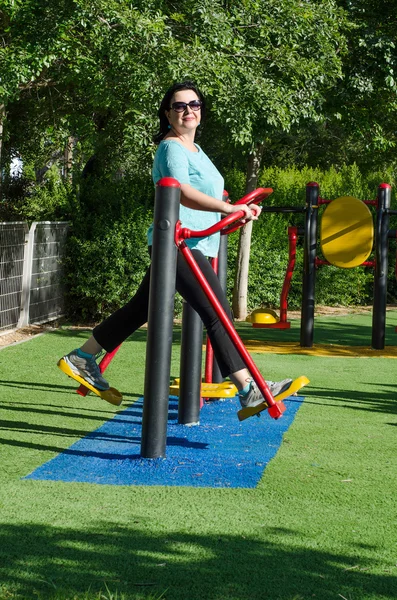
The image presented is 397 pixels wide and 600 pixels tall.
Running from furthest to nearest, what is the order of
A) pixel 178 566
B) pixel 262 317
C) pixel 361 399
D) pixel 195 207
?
pixel 262 317 < pixel 361 399 < pixel 195 207 < pixel 178 566

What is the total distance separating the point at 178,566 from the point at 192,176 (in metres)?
2.46

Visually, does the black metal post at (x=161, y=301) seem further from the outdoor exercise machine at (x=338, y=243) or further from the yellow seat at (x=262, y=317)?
the yellow seat at (x=262, y=317)

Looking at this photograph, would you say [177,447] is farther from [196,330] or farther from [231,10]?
[231,10]

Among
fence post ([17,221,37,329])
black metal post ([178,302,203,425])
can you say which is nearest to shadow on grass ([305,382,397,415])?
black metal post ([178,302,203,425])

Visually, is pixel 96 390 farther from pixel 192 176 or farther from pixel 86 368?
pixel 192 176

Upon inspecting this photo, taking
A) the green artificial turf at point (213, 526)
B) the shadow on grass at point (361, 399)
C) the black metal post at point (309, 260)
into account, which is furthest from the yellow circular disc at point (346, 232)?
the green artificial turf at point (213, 526)

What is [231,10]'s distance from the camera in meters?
11.1

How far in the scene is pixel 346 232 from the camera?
9820 mm

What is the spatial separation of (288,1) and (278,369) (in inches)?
203

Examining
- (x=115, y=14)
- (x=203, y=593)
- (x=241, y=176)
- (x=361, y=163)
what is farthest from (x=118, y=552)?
(x=361, y=163)

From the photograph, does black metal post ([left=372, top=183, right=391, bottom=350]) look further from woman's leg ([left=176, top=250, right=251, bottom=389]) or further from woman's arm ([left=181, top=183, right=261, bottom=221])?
woman's arm ([left=181, top=183, right=261, bottom=221])

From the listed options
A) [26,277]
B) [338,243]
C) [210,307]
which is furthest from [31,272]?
[210,307]

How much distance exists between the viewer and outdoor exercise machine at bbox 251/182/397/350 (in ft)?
31.9

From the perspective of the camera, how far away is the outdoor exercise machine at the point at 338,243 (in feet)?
31.9
